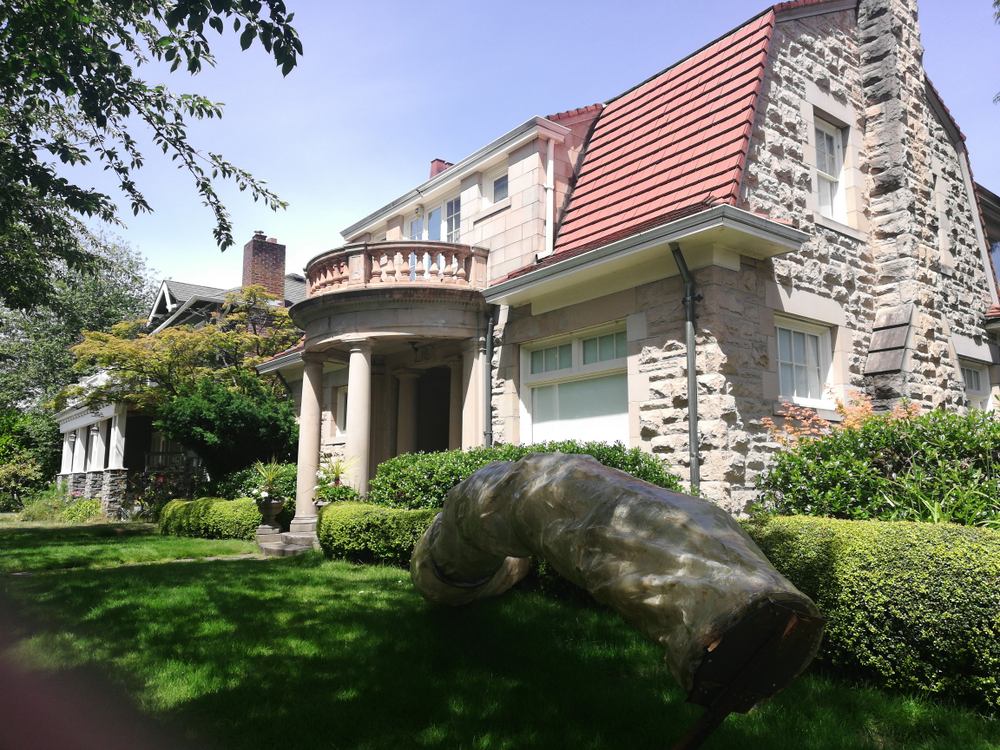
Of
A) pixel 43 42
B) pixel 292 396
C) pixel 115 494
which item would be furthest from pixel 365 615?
pixel 115 494

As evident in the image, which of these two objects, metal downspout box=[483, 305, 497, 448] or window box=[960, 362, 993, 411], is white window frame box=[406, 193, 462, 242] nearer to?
metal downspout box=[483, 305, 497, 448]

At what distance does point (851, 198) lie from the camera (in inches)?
428

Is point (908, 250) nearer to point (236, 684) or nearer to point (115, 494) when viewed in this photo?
point (236, 684)

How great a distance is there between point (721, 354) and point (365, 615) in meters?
4.85

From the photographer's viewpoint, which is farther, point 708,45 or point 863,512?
point 708,45

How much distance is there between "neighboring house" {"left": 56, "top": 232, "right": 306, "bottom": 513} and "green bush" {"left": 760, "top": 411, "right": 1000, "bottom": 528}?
62.8ft

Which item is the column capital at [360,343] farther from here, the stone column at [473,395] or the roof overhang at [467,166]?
the roof overhang at [467,166]

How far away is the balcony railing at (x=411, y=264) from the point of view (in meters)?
11.8

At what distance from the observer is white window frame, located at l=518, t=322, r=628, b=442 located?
9781 mm

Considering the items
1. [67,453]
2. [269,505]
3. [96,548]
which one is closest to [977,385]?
[269,505]

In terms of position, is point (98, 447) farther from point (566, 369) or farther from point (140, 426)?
point (566, 369)

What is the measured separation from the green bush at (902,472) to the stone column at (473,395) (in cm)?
514

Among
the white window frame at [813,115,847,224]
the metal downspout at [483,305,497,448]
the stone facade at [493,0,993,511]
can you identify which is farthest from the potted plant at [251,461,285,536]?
the white window frame at [813,115,847,224]

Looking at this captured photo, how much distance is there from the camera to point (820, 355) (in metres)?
9.98
